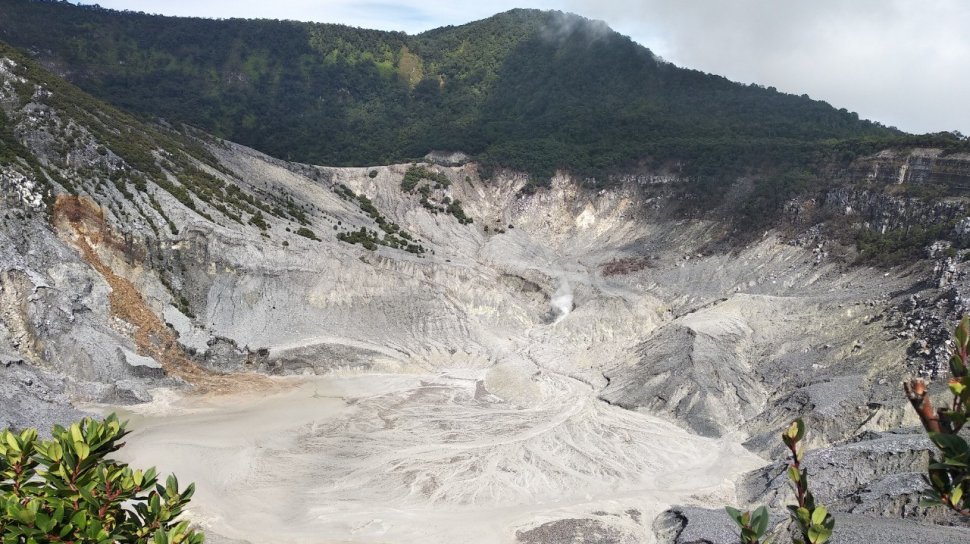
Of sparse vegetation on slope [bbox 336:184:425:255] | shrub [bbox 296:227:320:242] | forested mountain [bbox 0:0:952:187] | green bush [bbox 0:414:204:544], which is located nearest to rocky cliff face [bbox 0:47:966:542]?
shrub [bbox 296:227:320:242]

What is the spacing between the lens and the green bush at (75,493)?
298 inches

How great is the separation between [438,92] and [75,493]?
4770 inches

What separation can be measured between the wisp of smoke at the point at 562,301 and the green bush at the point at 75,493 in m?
53.0

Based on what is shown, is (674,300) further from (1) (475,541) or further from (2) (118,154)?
(2) (118,154)

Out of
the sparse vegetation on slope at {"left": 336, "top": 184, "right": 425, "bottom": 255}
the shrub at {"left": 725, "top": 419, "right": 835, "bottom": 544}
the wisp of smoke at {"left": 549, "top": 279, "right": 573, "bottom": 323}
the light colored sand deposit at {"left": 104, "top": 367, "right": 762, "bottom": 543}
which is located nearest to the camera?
the shrub at {"left": 725, "top": 419, "right": 835, "bottom": 544}

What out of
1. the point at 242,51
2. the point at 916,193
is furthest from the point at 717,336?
the point at 242,51

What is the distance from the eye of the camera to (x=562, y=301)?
64250 mm

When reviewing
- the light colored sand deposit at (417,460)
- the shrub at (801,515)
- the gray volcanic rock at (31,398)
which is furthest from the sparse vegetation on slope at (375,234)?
the shrub at (801,515)

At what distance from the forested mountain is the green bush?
76.3 meters

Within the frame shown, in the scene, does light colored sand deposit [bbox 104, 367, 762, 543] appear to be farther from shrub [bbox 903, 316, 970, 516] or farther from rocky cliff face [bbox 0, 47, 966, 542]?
shrub [bbox 903, 316, 970, 516]

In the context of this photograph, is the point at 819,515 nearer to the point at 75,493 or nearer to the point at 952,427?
the point at 952,427

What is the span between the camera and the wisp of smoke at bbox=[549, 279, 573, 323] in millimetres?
62531

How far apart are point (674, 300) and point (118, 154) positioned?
1824 inches

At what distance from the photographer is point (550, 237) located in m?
84.1
